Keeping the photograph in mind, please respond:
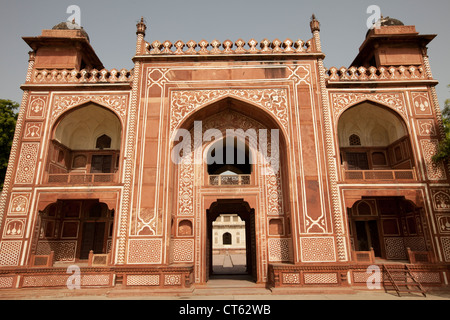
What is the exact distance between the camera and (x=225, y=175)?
12.0 meters

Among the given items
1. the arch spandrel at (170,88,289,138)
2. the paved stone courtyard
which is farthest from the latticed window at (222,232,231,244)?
the arch spandrel at (170,88,289,138)

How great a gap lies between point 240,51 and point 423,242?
10528mm

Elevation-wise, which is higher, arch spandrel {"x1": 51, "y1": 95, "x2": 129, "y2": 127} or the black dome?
the black dome

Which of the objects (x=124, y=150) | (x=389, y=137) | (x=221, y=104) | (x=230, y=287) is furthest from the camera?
(x=389, y=137)

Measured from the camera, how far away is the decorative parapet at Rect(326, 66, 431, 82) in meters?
12.0

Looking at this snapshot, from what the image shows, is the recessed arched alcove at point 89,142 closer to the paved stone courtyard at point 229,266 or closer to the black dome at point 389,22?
the paved stone courtyard at point 229,266

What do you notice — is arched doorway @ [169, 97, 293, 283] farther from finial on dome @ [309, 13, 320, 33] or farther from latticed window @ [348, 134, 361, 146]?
finial on dome @ [309, 13, 320, 33]

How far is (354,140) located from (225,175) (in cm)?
644

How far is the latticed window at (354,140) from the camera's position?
13.4 meters

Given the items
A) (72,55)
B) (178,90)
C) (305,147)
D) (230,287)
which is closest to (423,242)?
(305,147)

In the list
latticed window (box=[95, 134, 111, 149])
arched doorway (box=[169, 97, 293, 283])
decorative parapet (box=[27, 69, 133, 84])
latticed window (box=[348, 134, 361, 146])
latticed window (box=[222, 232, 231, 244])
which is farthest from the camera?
latticed window (box=[222, 232, 231, 244])

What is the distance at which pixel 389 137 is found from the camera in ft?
42.6

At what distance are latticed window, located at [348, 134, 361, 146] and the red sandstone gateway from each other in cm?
5

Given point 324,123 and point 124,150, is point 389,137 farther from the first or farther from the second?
point 124,150
